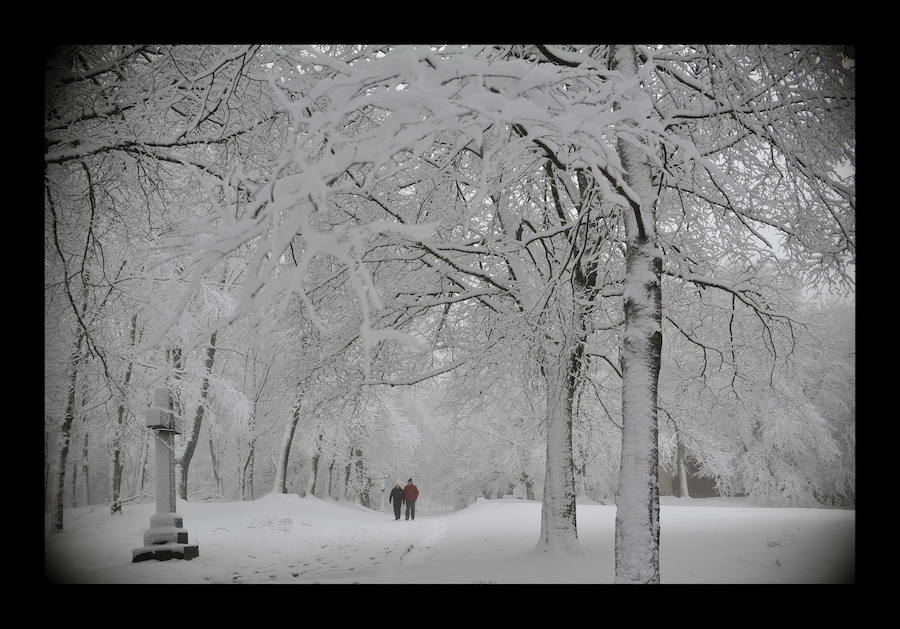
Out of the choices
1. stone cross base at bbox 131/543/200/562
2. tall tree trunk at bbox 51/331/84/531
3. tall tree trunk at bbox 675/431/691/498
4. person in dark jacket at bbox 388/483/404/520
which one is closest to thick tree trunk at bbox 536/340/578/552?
stone cross base at bbox 131/543/200/562

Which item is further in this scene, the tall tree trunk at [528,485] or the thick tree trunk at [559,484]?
the tall tree trunk at [528,485]

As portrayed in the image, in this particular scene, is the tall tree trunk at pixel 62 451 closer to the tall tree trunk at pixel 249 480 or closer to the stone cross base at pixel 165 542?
the stone cross base at pixel 165 542

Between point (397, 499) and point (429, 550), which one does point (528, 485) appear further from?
point (429, 550)

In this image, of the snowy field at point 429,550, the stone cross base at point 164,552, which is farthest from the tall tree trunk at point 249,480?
the stone cross base at point 164,552

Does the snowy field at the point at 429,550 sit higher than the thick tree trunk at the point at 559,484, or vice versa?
the thick tree trunk at the point at 559,484

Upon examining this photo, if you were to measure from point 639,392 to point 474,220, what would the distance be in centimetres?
586

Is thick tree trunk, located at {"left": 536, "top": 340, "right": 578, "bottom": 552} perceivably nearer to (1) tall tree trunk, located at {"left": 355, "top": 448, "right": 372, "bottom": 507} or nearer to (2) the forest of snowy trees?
(2) the forest of snowy trees

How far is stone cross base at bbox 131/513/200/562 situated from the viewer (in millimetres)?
9531

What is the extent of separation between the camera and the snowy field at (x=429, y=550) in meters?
7.66

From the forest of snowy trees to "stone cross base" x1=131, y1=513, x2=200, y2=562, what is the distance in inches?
79.9

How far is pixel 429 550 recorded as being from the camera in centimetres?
1123

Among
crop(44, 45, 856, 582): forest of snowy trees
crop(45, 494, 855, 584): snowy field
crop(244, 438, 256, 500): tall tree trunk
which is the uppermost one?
crop(44, 45, 856, 582): forest of snowy trees
